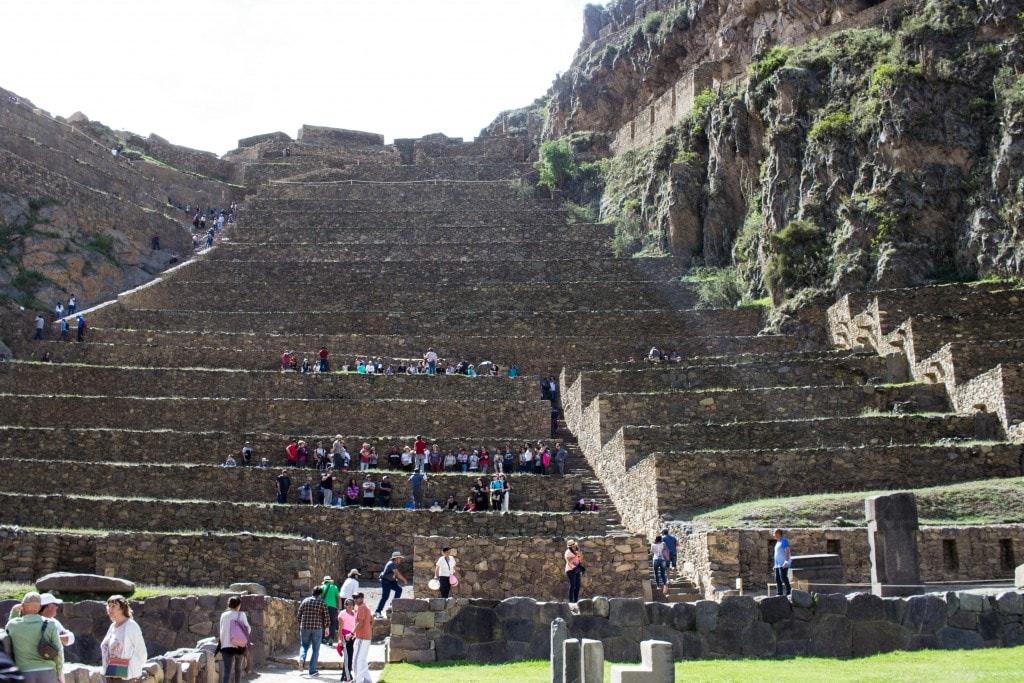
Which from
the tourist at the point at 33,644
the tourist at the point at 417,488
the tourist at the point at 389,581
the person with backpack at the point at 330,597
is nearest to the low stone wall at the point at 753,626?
the person with backpack at the point at 330,597

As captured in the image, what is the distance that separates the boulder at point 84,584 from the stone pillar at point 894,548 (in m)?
12.4

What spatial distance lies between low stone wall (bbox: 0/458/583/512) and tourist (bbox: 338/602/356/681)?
11869mm

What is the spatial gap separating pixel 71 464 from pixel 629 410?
14.3 m

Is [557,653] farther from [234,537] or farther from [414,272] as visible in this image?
[414,272]

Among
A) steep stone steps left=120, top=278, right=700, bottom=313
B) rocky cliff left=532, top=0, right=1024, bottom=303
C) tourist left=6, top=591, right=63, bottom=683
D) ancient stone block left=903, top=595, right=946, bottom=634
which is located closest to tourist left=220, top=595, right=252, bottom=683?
tourist left=6, top=591, right=63, bottom=683

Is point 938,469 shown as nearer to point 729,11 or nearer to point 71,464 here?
point 71,464

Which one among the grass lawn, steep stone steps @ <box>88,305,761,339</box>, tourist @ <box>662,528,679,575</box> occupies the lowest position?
the grass lawn

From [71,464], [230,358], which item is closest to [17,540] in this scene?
[71,464]

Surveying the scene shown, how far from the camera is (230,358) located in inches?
1554

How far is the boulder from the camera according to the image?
20.7 metres

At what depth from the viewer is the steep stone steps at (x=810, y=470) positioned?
27.0m

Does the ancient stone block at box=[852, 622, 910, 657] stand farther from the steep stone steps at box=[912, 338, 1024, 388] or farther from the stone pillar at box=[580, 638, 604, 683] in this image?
the steep stone steps at box=[912, 338, 1024, 388]

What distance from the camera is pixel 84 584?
20.8m

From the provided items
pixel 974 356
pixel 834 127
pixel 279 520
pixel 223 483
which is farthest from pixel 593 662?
pixel 834 127
